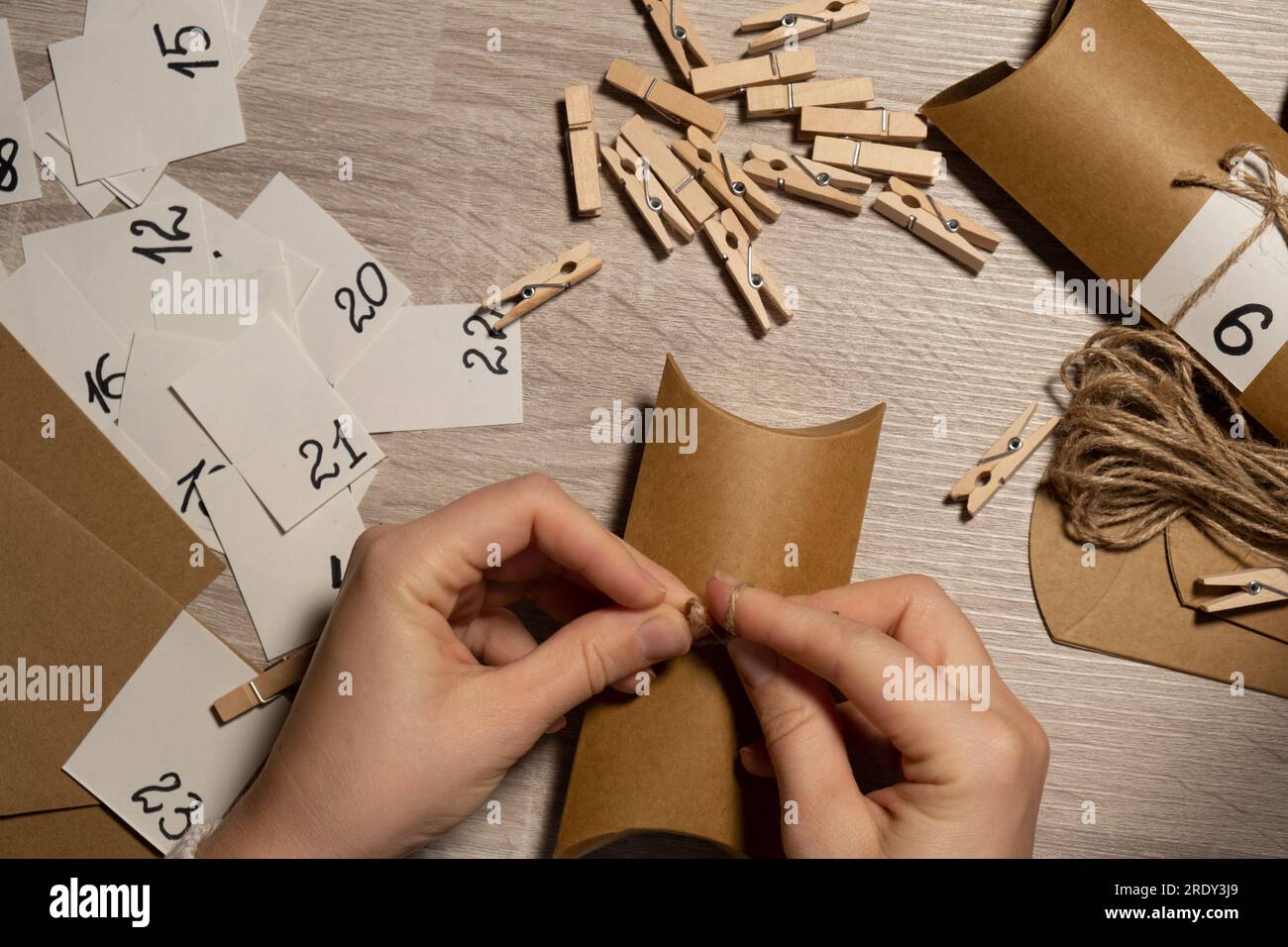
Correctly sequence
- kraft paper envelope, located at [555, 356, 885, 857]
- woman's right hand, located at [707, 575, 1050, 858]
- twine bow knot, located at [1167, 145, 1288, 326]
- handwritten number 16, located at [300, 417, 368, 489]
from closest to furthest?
woman's right hand, located at [707, 575, 1050, 858] → kraft paper envelope, located at [555, 356, 885, 857] → twine bow knot, located at [1167, 145, 1288, 326] → handwritten number 16, located at [300, 417, 368, 489]

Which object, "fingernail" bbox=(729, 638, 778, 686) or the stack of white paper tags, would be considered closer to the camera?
"fingernail" bbox=(729, 638, 778, 686)

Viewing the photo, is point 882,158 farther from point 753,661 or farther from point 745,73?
point 753,661

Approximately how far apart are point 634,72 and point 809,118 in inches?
9.3

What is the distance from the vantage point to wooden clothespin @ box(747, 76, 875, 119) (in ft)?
4.09

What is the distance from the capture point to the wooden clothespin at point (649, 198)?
4.03 feet

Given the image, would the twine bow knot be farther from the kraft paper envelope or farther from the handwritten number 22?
the handwritten number 22

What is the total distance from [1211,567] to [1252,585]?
48mm

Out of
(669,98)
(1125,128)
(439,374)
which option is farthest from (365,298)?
(1125,128)

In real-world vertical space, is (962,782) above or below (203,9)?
below

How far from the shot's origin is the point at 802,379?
4.06ft

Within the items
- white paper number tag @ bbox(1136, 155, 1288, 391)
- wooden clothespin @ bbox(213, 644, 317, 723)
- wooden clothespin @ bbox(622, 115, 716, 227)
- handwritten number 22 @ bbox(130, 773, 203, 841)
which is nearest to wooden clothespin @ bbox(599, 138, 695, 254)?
wooden clothespin @ bbox(622, 115, 716, 227)

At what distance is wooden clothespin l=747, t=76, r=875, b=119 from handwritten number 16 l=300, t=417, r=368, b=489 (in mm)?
677


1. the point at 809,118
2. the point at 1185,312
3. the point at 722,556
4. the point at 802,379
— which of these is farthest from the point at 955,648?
the point at 809,118

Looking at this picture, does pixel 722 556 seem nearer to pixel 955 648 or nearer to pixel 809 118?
pixel 955 648
